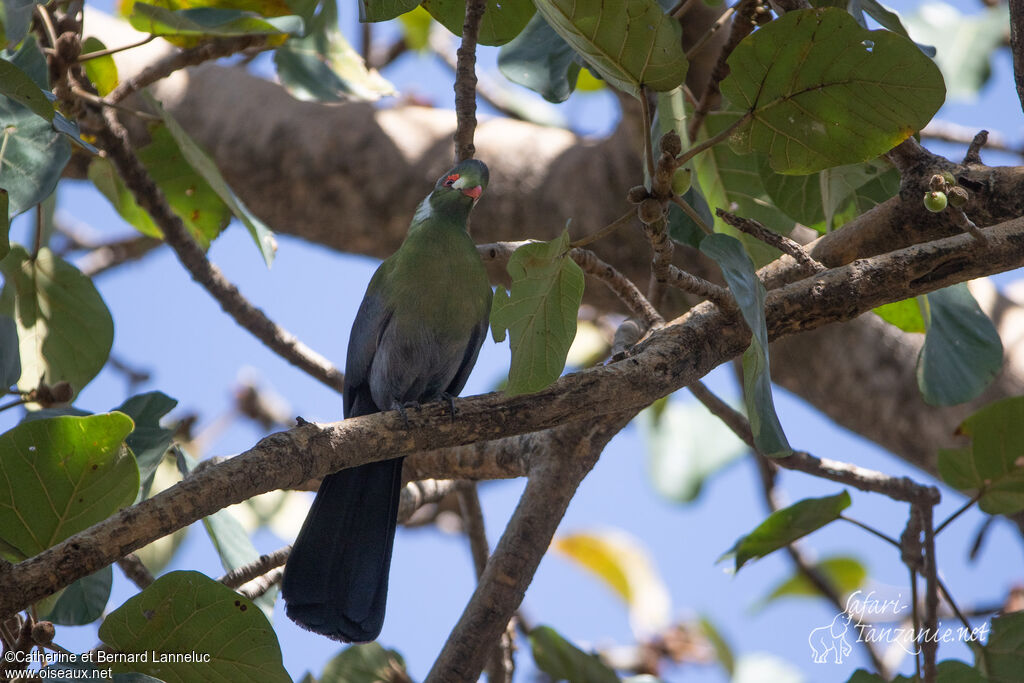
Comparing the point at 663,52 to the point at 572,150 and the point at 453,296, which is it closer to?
the point at 453,296

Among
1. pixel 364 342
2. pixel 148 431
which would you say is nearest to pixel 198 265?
pixel 364 342

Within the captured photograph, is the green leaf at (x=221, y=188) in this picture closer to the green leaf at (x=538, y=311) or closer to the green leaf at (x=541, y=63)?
the green leaf at (x=541, y=63)

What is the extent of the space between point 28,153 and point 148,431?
2.34 feet

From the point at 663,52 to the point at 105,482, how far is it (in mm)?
1408

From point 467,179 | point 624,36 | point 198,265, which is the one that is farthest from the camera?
point 198,265

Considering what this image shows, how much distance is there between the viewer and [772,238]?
72.9 inches

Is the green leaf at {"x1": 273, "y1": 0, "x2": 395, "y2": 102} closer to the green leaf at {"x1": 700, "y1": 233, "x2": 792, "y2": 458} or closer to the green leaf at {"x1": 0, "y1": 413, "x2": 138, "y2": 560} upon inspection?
the green leaf at {"x1": 0, "y1": 413, "x2": 138, "y2": 560}

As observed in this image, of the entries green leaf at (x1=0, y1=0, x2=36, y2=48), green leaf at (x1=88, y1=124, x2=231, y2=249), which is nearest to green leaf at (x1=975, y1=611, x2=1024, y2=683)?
green leaf at (x1=0, y1=0, x2=36, y2=48)

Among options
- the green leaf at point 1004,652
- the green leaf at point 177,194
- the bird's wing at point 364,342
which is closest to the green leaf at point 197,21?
the green leaf at point 177,194

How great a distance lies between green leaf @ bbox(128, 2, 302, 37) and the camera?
2.44 metres

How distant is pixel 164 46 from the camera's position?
14.8 feet

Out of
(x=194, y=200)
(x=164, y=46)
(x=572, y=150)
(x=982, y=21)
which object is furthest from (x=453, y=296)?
(x=982, y=21)

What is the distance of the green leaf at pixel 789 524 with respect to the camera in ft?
7.80

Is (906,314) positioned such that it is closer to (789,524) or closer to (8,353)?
(789,524)
